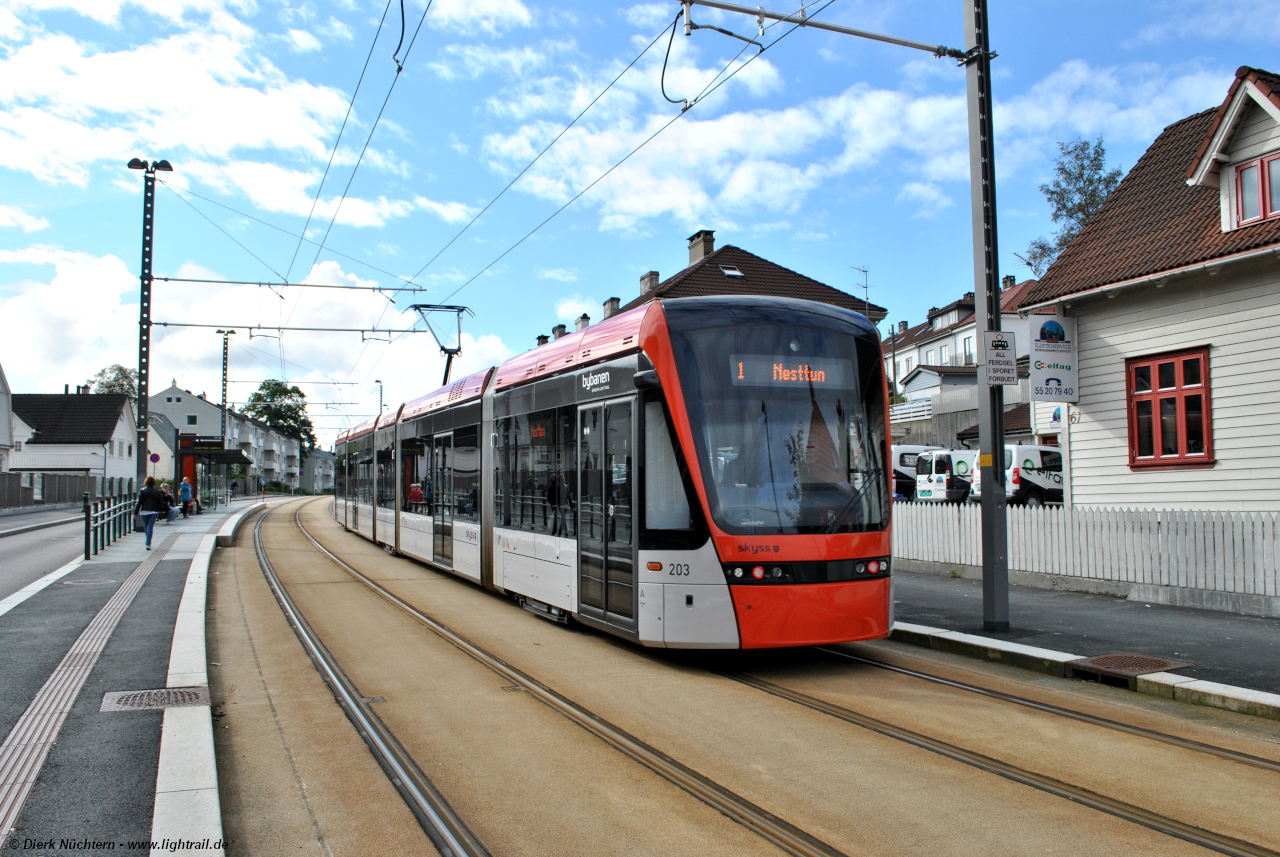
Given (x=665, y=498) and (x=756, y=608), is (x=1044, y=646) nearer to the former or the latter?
(x=756, y=608)

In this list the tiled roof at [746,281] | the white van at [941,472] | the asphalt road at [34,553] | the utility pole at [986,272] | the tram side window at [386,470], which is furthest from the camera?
the tiled roof at [746,281]

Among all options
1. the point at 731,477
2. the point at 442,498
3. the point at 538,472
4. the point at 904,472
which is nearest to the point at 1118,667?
the point at 731,477

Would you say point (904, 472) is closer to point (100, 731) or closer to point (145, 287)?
point (145, 287)

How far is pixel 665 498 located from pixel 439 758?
10.4 ft

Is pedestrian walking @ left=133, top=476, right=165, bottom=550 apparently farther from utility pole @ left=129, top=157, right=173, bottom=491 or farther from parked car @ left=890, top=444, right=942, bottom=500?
parked car @ left=890, top=444, right=942, bottom=500

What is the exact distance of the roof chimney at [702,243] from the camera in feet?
141

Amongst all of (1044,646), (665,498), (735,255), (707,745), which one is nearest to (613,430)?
(665,498)

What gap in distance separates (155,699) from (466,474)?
761 cm

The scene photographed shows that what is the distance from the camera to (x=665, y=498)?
318 inches

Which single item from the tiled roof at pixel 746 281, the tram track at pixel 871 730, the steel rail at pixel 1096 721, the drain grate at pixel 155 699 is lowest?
the steel rail at pixel 1096 721

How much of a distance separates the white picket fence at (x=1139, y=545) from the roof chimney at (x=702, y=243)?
28360 mm

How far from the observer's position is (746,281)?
40.2 metres

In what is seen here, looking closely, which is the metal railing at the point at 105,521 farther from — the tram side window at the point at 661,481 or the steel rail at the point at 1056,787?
the steel rail at the point at 1056,787

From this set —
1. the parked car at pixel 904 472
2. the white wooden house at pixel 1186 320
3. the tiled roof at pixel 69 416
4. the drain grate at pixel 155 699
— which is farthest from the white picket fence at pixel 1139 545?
the tiled roof at pixel 69 416
